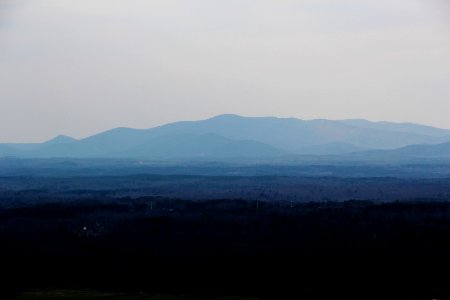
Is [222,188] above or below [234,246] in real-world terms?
above

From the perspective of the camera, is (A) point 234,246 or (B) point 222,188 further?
(B) point 222,188

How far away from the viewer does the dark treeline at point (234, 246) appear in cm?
6444

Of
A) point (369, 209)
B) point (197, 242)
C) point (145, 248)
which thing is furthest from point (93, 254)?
point (369, 209)

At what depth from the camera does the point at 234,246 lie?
81.8 meters

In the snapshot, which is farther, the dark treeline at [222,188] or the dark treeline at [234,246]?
the dark treeline at [222,188]

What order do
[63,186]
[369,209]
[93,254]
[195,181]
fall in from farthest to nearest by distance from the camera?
[195,181]
[63,186]
[369,209]
[93,254]

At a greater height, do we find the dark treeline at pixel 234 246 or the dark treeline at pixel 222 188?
the dark treeline at pixel 222 188

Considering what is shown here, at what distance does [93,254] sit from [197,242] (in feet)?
36.6

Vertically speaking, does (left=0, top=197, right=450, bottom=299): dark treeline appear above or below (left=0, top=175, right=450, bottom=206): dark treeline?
below

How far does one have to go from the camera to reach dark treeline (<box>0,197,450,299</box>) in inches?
2537

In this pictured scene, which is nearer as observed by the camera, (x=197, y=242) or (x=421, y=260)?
(x=421, y=260)

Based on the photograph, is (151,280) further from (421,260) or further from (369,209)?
(369,209)

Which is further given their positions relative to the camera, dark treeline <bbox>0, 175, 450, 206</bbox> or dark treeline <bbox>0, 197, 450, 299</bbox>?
dark treeline <bbox>0, 175, 450, 206</bbox>

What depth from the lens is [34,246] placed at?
82.6 meters
